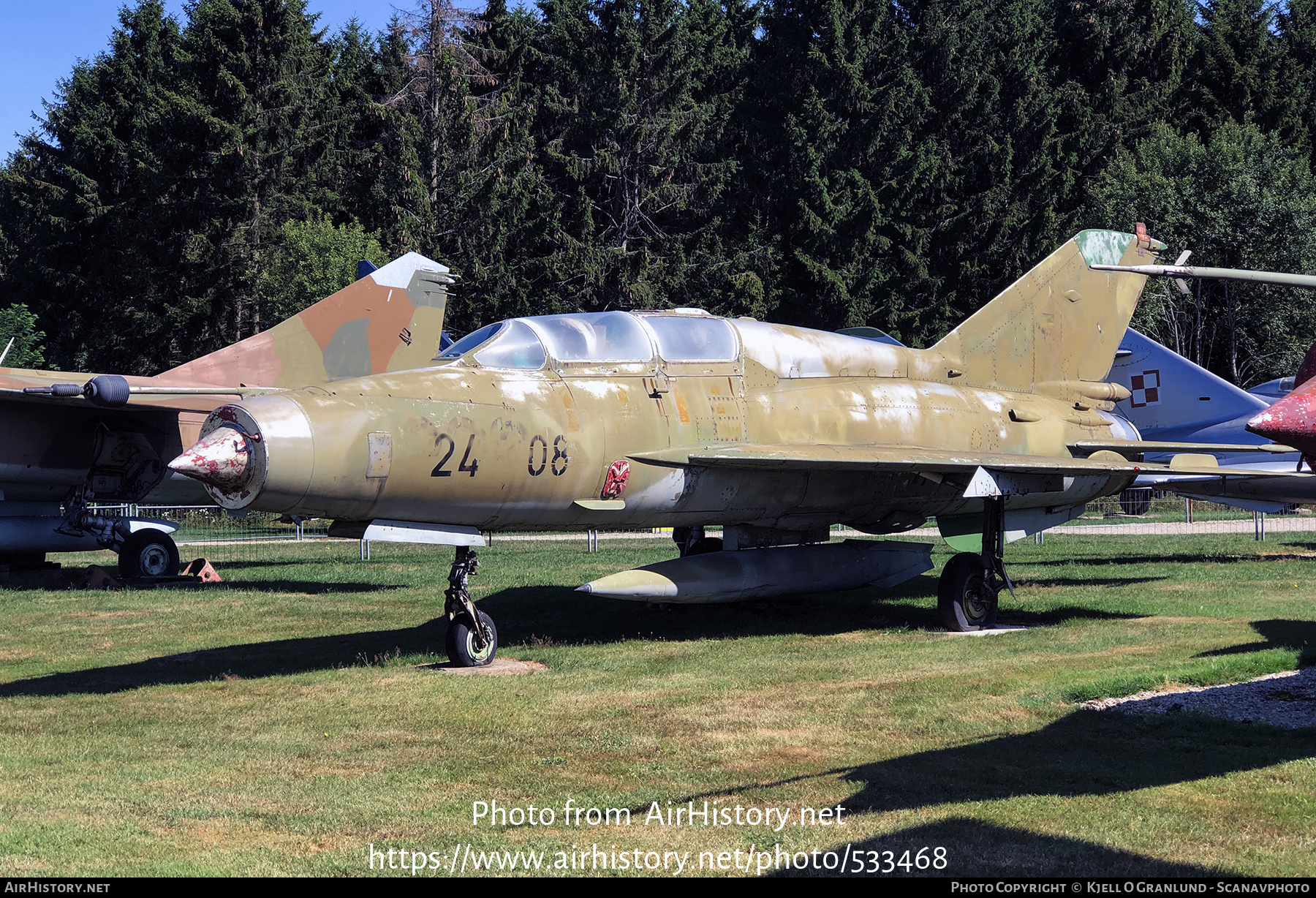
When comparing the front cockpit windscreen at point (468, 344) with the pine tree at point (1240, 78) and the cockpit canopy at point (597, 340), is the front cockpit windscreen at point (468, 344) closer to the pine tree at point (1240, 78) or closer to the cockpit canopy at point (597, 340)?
the cockpit canopy at point (597, 340)

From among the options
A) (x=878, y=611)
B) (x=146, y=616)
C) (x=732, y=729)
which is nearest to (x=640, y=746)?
(x=732, y=729)

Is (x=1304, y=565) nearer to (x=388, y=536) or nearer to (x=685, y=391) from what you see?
(x=685, y=391)

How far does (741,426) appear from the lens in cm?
1302

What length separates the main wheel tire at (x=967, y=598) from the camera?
44.5 ft

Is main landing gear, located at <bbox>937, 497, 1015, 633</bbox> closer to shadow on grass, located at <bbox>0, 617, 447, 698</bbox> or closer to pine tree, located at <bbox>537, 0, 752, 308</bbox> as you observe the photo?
shadow on grass, located at <bbox>0, 617, 447, 698</bbox>

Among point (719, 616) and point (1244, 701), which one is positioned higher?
point (1244, 701)

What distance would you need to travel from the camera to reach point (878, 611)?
1550cm

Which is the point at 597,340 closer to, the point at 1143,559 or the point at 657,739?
the point at 657,739

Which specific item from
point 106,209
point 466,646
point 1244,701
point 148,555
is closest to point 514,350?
point 466,646

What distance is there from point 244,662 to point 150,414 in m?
8.78

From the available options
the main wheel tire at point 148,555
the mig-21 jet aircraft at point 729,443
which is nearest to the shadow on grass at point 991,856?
the mig-21 jet aircraft at point 729,443

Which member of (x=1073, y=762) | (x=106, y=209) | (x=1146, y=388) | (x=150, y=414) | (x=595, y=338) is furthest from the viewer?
(x=106, y=209)

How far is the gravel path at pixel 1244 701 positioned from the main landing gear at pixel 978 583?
12.8ft

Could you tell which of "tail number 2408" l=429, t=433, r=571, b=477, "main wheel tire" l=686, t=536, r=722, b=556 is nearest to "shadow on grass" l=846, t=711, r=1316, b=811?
"tail number 2408" l=429, t=433, r=571, b=477
